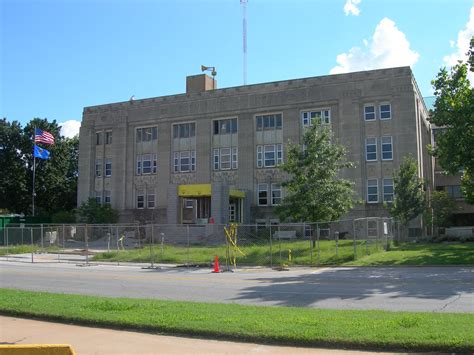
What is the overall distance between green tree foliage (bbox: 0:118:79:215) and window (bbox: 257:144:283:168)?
1203 inches

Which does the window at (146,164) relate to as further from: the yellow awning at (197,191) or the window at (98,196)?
the yellow awning at (197,191)

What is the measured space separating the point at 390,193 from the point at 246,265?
2243 cm

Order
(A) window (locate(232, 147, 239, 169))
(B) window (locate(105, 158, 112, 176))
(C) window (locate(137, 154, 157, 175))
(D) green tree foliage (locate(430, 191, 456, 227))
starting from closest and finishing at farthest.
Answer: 1. (D) green tree foliage (locate(430, 191, 456, 227))
2. (A) window (locate(232, 147, 239, 169))
3. (C) window (locate(137, 154, 157, 175))
4. (B) window (locate(105, 158, 112, 176))

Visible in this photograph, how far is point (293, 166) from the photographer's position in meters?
31.2

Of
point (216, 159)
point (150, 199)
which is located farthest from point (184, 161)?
point (150, 199)

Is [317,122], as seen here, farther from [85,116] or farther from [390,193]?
[85,116]

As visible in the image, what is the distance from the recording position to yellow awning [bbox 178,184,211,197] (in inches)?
1843

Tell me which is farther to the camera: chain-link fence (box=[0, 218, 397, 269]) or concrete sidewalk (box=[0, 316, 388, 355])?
chain-link fence (box=[0, 218, 397, 269])

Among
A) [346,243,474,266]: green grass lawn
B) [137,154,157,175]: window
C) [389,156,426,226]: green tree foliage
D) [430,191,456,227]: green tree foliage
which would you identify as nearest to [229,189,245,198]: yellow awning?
[137,154,157,175]: window

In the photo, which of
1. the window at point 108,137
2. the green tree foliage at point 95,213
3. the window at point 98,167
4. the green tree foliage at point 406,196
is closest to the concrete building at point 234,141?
the window at point 98,167

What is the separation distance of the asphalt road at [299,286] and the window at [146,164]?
3247 cm

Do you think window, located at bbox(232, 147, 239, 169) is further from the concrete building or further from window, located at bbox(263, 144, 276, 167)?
window, located at bbox(263, 144, 276, 167)

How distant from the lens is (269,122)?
50.5 meters

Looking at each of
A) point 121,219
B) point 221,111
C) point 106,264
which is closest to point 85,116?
point 121,219
